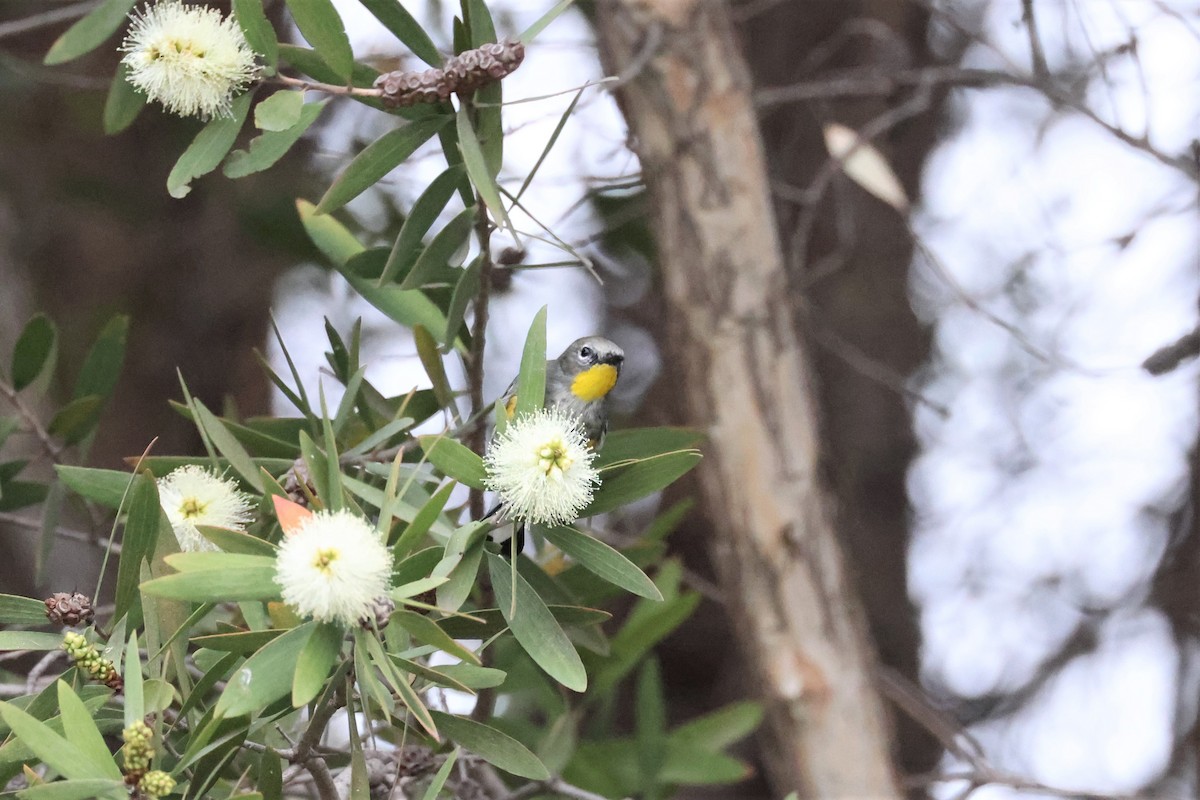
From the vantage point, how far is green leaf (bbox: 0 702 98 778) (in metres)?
0.82

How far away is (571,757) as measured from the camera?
6.20ft

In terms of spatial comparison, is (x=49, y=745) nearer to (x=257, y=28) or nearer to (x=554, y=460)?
(x=554, y=460)

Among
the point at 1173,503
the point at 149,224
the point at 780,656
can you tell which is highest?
the point at 149,224

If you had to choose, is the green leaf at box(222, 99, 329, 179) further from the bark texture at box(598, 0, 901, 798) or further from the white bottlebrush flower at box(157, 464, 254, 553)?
the bark texture at box(598, 0, 901, 798)

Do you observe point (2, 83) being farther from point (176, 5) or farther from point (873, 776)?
point (873, 776)

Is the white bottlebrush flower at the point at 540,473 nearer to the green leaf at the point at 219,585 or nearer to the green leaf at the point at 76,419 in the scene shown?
the green leaf at the point at 219,585

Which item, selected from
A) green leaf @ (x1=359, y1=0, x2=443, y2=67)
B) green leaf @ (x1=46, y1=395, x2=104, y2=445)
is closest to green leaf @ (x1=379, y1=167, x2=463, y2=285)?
green leaf @ (x1=359, y1=0, x2=443, y2=67)

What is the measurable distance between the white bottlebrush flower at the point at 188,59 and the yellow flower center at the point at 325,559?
20.8 inches

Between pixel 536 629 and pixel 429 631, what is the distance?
15 centimetres

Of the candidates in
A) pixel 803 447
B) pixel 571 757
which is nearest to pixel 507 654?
pixel 571 757

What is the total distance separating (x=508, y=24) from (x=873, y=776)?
1.68 meters

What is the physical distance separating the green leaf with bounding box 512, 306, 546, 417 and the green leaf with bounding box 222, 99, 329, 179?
33 centimetres

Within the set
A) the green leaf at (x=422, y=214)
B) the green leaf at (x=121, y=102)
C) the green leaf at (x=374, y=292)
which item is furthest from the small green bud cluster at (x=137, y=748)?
the green leaf at (x=121, y=102)

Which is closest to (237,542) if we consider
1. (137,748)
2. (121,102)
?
(137,748)
